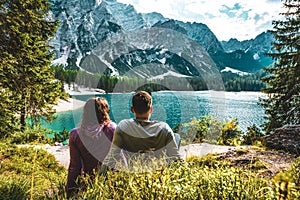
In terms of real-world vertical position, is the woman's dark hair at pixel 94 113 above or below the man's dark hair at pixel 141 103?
below

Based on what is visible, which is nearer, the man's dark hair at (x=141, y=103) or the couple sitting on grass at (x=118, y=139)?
the couple sitting on grass at (x=118, y=139)

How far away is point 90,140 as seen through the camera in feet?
10.4

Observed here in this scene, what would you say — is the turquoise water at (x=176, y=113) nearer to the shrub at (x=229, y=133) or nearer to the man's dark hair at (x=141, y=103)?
the shrub at (x=229, y=133)

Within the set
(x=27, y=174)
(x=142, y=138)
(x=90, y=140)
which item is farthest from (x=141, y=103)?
(x=27, y=174)

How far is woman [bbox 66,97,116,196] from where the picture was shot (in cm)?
315

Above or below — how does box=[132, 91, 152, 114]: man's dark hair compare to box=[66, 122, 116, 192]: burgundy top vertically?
above

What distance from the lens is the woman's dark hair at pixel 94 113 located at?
10.6 feet

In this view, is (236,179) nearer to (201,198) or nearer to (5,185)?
(201,198)

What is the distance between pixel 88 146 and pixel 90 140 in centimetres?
9

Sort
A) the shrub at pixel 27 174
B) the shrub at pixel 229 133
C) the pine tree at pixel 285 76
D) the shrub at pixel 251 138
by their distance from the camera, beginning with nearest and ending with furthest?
the shrub at pixel 27 174, the shrub at pixel 251 138, the shrub at pixel 229 133, the pine tree at pixel 285 76

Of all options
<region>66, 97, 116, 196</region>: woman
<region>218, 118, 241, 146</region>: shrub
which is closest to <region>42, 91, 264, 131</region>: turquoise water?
<region>218, 118, 241, 146</region>: shrub

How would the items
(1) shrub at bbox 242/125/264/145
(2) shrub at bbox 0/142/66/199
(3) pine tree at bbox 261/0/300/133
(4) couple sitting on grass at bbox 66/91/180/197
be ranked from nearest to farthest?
(4) couple sitting on grass at bbox 66/91/180/197
(2) shrub at bbox 0/142/66/199
(1) shrub at bbox 242/125/264/145
(3) pine tree at bbox 261/0/300/133

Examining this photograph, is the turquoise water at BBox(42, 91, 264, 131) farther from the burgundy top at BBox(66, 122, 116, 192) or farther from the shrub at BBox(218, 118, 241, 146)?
the burgundy top at BBox(66, 122, 116, 192)

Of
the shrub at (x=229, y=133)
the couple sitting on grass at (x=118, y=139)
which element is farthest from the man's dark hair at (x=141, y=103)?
the shrub at (x=229, y=133)
